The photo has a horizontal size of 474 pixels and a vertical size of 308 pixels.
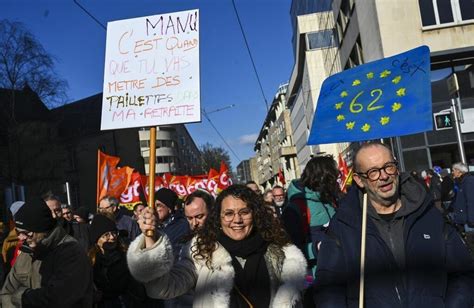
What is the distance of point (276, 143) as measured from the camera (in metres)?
88.9

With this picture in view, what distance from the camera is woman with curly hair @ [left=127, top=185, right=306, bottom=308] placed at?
271 cm

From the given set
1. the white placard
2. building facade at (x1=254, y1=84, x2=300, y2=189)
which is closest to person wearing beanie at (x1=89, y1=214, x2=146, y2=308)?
the white placard

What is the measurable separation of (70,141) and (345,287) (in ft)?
145

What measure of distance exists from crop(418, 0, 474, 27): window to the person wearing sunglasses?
1656cm

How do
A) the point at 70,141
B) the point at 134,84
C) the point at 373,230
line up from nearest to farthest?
1. the point at 373,230
2. the point at 134,84
3. the point at 70,141

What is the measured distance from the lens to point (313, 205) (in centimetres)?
480

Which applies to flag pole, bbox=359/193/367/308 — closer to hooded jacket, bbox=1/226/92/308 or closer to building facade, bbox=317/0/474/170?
hooded jacket, bbox=1/226/92/308

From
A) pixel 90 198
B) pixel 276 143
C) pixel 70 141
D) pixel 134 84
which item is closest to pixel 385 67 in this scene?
pixel 134 84

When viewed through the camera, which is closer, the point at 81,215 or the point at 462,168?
the point at 81,215

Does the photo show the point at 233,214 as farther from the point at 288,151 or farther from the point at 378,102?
the point at 288,151

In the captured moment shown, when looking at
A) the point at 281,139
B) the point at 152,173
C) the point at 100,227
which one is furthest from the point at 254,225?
the point at 281,139

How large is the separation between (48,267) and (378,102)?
266 centimetres

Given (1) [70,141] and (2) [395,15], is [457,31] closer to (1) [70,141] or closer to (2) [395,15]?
(2) [395,15]

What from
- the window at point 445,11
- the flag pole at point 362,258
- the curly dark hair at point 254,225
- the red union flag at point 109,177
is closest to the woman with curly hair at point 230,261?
the curly dark hair at point 254,225
